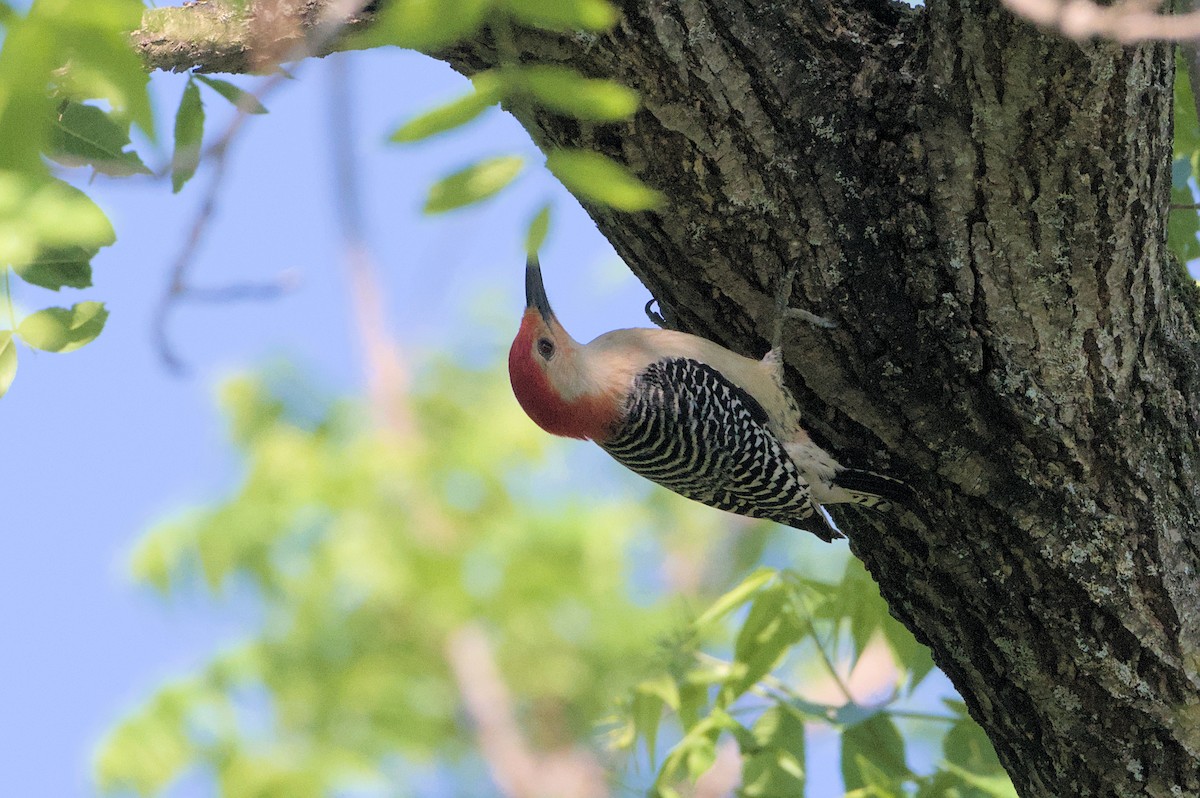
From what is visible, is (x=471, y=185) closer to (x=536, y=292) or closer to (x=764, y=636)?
(x=764, y=636)

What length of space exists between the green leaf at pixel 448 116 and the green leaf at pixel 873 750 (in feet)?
8.86

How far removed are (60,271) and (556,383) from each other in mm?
1927

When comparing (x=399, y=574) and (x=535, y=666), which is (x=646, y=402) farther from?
(x=535, y=666)

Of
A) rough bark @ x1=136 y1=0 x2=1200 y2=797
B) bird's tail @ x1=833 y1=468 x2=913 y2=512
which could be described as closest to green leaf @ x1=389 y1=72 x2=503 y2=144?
rough bark @ x1=136 y1=0 x2=1200 y2=797

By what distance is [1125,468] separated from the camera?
295 cm

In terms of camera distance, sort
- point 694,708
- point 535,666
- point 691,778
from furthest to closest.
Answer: point 535,666 < point 694,708 < point 691,778

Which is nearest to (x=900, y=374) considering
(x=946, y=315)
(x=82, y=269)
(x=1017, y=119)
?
(x=946, y=315)

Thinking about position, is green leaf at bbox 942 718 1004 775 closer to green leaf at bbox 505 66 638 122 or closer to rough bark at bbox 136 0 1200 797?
rough bark at bbox 136 0 1200 797

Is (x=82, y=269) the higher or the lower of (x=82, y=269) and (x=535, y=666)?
the higher

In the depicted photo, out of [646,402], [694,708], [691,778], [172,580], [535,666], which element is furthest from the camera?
[535,666]

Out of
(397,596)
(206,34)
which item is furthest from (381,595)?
(206,34)

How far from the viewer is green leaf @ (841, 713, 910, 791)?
11.9ft

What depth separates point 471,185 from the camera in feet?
5.30

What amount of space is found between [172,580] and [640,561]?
17.0 feet
